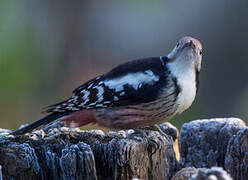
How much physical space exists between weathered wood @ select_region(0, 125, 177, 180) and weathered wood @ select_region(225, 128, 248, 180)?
365mm

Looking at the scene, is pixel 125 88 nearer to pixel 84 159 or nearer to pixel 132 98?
pixel 132 98

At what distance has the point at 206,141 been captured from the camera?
10.2 feet

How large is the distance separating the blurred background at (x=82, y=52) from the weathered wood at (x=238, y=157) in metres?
4.60

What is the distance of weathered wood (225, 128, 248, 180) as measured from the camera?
2.81 metres

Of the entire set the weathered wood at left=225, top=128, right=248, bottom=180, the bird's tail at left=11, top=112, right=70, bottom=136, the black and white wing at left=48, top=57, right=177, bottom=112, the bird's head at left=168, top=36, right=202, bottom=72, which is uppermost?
the bird's head at left=168, top=36, right=202, bottom=72

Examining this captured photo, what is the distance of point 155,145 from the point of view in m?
2.92

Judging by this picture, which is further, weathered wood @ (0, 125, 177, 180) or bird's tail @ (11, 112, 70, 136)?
bird's tail @ (11, 112, 70, 136)

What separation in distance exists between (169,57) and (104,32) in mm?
6800

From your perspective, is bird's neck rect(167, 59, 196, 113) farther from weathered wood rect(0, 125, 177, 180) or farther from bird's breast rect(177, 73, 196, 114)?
weathered wood rect(0, 125, 177, 180)

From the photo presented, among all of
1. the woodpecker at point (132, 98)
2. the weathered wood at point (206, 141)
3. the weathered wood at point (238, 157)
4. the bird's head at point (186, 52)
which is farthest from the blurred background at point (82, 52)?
the weathered wood at point (238, 157)

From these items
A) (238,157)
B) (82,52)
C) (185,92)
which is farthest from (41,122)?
(82,52)

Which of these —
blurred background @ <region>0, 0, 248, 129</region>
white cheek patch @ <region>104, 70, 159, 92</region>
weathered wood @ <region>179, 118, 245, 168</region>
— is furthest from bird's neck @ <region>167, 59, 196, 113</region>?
blurred background @ <region>0, 0, 248, 129</region>

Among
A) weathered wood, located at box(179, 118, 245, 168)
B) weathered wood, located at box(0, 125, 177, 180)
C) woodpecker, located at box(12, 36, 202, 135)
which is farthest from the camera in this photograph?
woodpecker, located at box(12, 36, 202, 135)

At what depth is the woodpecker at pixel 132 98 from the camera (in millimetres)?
4051
